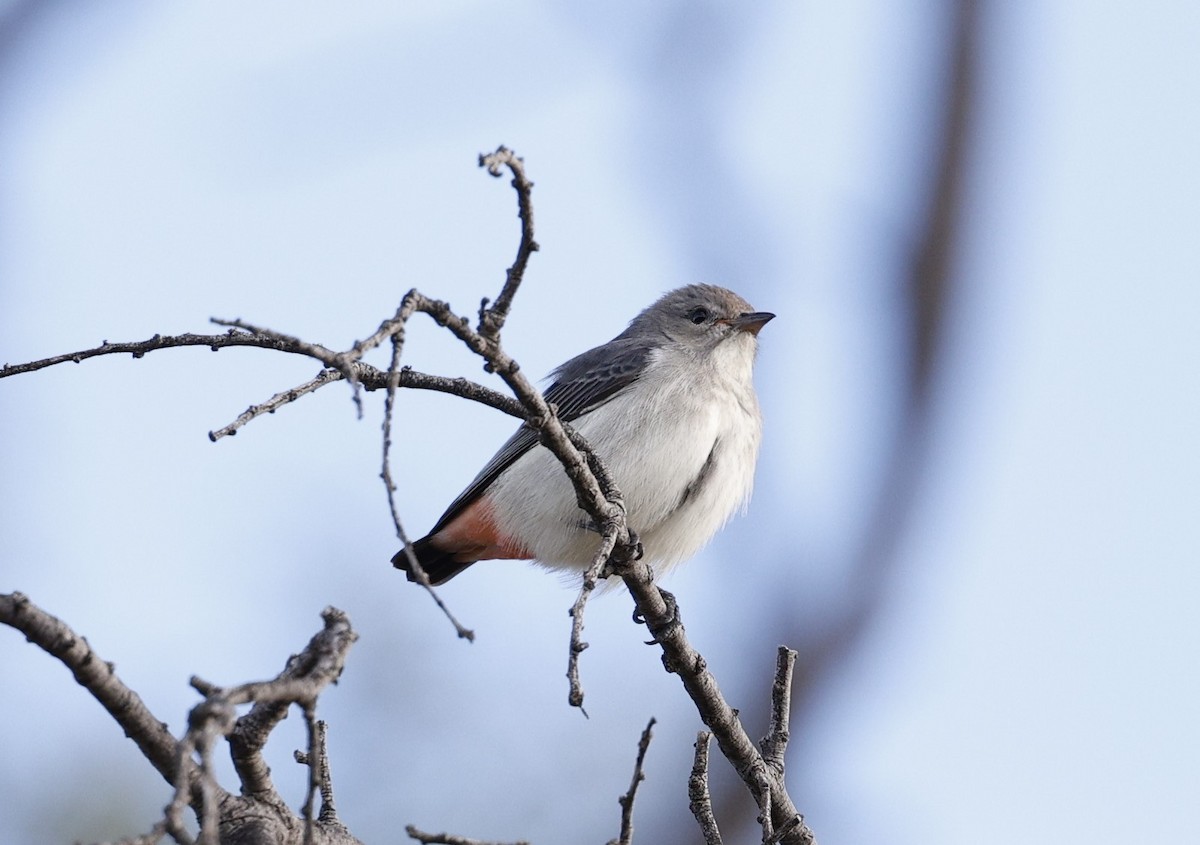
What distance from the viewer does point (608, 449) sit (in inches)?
239

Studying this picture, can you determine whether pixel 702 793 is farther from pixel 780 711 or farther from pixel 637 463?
pixel 637 463

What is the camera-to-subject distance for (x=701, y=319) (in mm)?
7348

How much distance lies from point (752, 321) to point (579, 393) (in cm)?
115

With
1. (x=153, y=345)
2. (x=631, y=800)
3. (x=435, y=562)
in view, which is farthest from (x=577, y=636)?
(x=435, y=562)

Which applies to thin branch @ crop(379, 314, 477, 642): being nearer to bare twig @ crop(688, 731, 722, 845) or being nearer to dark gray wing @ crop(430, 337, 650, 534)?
bare twig @ crop(688, 731, 722, 845)

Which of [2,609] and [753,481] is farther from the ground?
[753,481]

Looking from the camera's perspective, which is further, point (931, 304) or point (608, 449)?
point (931, 304)

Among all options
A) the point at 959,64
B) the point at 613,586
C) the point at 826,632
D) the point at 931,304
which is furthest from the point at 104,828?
the point at 959,64

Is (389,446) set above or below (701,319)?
below

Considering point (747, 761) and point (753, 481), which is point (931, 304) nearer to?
point (753, 481)

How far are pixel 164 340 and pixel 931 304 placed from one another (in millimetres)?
5722

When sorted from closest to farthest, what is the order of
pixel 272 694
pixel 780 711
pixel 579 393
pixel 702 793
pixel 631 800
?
1. pixel 272 694
2. pixel 631 800
3. pixel 702 793
4. pixel 780 711
5. pixel 579 393

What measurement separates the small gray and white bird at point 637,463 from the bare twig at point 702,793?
76.1 inches

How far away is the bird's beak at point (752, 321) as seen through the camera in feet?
23.7
